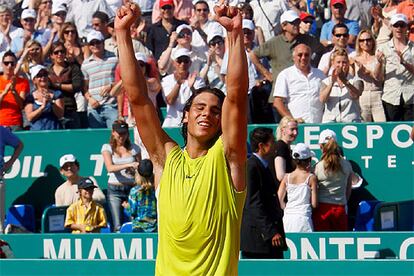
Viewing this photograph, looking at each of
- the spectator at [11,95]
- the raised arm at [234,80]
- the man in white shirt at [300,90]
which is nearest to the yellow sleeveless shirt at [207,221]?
the raised arm at [234,80]

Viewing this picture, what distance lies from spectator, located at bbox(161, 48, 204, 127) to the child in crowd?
6.29 ft

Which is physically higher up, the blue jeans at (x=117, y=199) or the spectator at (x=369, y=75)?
the spectator at (x=369, y=75)

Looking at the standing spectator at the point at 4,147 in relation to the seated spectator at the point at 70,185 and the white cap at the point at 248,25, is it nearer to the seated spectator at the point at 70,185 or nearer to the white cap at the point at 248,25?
the seated spectator at the point at 70,185

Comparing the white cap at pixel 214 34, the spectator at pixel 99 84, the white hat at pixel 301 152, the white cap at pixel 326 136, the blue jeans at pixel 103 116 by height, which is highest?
the white cap at pixel 214 34

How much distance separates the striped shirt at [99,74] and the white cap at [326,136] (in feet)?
9.08

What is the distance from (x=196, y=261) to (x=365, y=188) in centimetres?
706

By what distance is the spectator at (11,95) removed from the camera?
12898 millimetres

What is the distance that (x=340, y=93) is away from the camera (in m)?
11.8

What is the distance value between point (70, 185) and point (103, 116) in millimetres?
1286

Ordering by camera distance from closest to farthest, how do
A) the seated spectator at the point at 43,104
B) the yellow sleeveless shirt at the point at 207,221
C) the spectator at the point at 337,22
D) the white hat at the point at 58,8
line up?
the yellow sleeveless shirt at the point at 207,221 → the seated spectator at the point at 43,104 → the spectator at the point at 337,22 → the white hat at the point at 58,8

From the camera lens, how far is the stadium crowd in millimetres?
10953

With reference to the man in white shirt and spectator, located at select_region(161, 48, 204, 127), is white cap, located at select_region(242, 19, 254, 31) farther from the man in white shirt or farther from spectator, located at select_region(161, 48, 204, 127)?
the man in white shirt

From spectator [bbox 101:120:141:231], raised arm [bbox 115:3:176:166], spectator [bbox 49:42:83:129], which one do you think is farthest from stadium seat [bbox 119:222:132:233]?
raised arm [bbox 115:3:176:166]

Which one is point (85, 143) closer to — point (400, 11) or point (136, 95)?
point (400, 11)
